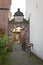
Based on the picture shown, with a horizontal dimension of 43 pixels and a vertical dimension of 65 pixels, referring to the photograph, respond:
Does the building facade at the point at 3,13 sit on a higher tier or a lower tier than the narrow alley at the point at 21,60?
higher

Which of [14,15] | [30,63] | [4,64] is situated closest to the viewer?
[4,64]

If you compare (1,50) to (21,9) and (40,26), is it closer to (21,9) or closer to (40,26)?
(40,26)

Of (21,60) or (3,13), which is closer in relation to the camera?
(3,13)

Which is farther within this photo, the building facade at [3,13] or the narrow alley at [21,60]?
the narrow alley at [21,60]

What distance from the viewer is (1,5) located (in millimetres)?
4039

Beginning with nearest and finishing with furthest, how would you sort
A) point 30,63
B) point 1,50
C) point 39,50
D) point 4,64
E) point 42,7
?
point 1,50
point 4,64
point 30,63
point 42,7
point 39,50

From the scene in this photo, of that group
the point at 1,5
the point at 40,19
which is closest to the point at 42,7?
the point at 40,19

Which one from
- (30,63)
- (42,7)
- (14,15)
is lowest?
(30,63)

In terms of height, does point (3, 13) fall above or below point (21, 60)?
above

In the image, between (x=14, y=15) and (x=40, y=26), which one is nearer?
(x=40, y=26)

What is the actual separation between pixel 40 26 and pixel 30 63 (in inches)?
54.3

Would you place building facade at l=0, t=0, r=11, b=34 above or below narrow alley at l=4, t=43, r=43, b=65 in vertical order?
above

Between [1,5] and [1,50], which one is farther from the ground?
[1,5]

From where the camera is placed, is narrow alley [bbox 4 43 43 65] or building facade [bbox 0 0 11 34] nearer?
building facade [bbox 0 0 11 34]
